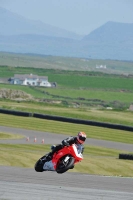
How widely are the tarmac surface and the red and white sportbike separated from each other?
1.07 meters

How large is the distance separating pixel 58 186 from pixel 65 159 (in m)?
3.39

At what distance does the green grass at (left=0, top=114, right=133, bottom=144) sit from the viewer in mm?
68938

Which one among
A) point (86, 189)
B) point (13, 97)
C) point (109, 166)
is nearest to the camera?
point (86, 189)

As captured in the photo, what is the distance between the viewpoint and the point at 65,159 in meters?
25.5

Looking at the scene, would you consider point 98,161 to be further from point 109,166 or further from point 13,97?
point 13,97

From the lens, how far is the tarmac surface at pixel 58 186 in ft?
84.9

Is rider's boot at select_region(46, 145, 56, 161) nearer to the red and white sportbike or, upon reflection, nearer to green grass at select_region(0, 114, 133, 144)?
the red and white sportbike

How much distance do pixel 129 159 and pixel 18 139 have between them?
16.2 m

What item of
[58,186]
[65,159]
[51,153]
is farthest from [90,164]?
[65,159]

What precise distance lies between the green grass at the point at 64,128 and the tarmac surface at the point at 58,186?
34375 millimetres

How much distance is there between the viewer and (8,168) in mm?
34031

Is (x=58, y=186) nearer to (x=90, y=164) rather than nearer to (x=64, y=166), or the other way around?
(x=64, y=166)

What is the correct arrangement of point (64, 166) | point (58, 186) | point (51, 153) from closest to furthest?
1. point (64, 166)
2. point (51, 153)
3. point (58, 186)

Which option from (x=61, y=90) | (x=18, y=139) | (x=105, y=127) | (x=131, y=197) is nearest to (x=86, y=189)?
(x=131, y=197)
